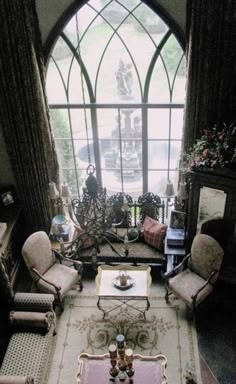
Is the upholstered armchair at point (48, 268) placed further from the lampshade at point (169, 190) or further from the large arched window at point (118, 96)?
the lampshade at point (169, 190)

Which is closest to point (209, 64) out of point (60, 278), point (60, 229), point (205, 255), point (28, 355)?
point (205, 255)

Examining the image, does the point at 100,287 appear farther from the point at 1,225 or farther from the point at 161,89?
the point at 161,89

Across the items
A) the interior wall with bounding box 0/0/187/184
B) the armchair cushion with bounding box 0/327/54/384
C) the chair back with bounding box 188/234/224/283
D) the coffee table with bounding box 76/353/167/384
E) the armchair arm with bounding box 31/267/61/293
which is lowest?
the coffee table with bounding box 76/353/167/384

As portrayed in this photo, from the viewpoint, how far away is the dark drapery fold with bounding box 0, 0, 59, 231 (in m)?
5.46

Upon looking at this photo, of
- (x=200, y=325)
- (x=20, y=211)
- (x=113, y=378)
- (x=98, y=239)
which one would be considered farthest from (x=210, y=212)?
(x=20, y=211)

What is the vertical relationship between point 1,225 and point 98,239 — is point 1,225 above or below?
below

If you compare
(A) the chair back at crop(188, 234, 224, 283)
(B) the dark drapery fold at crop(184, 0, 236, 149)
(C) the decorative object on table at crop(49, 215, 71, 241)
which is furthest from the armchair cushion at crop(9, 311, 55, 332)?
(B) the dark drapery fold at crop(184, 0, 236, 149)

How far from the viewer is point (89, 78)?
20.3 feet

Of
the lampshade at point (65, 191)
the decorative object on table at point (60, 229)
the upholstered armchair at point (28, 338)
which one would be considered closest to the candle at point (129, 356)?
the upholstered armchair at point (28, 338)

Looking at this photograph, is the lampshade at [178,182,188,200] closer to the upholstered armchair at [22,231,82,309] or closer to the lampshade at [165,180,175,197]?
the lampshade at [165,180,175,197]

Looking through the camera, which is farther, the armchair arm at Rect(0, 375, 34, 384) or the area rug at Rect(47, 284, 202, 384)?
the area rug at Rect(47, 284, 202, 384)

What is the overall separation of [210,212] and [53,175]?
2.56 meters

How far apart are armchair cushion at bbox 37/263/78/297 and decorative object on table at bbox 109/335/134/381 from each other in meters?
1.45

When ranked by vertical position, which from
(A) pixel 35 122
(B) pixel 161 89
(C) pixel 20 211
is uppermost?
(B) pixel 161 89
